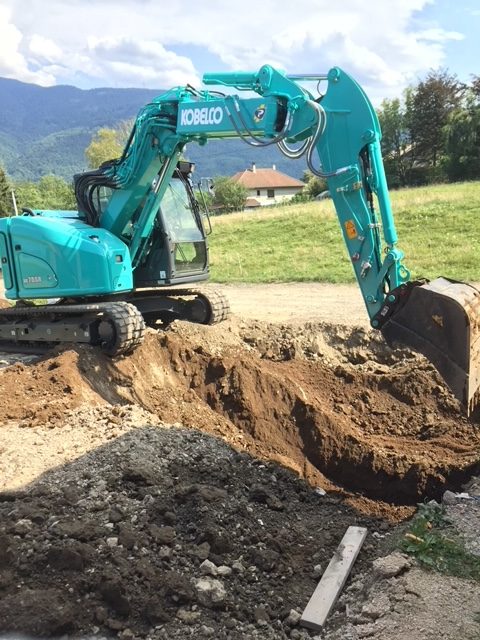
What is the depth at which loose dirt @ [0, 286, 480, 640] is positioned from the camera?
11.1 ft

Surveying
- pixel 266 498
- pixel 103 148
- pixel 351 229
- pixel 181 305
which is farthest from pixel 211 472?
pixel 103 148

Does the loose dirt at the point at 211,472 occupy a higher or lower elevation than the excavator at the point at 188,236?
lower

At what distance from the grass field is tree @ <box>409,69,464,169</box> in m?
32.3

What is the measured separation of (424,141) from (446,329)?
5607 centimetres

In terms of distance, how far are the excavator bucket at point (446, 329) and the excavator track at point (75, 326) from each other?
3159mm

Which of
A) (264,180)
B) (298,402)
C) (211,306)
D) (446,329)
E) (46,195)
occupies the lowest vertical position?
(298,402)

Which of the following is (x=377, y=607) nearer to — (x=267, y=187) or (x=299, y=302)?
(x=299, y=302)

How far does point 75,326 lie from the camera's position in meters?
7.50

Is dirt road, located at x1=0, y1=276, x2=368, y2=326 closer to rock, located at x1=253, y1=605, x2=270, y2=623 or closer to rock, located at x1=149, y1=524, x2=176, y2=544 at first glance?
rock, located at x1=149, y1=524, x2=176, y2=544

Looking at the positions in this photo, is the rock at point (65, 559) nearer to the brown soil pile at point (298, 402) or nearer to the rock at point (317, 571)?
the rock at point (317, 571)

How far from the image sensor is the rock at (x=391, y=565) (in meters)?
3.48

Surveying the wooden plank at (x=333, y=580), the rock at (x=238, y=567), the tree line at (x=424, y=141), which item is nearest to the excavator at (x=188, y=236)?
the wooden plank at (x=333, y=580)

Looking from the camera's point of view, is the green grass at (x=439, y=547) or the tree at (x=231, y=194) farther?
the tree at (x=231, y=194)

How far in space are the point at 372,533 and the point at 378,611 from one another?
3.82ft
